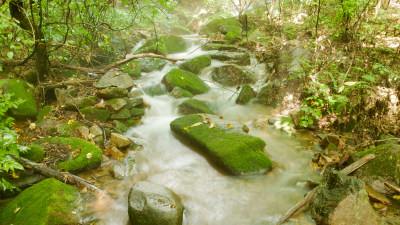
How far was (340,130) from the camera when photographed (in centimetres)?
508

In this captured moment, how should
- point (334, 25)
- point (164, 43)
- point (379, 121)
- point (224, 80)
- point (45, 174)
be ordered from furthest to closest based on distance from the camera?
point (164, 43) < point (224, 80) < point (334, 25) < point (379, 121) < point (45, 174)

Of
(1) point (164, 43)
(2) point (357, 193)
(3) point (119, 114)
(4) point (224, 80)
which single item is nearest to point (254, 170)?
(2) point (357, 193)

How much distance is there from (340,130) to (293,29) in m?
5.43

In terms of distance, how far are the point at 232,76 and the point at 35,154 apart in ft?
21.9

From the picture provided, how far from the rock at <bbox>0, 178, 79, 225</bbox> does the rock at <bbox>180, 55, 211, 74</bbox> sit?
6.78 meters

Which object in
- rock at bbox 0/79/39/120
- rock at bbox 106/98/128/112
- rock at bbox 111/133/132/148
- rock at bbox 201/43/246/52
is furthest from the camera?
rock at bbox 201/43/246/52

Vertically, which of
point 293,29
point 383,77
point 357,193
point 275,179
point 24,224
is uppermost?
point 293,29

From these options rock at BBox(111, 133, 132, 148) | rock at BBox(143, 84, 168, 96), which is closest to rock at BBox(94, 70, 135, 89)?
rock at BBox(143, 84, 168, 96)

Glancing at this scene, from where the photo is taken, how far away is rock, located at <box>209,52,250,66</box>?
372 inches

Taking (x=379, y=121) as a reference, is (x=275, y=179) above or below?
below

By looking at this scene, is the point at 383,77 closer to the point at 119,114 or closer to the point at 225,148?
the point at 225,148

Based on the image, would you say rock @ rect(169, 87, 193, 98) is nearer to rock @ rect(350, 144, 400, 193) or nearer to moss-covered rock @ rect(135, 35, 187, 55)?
moss-covered rock @ rect(135, 35, 187, 55)

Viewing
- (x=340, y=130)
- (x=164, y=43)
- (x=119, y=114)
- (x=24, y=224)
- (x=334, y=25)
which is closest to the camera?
(x=24, y=224)

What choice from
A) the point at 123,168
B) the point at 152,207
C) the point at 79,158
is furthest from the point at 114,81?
the point at 152,207
